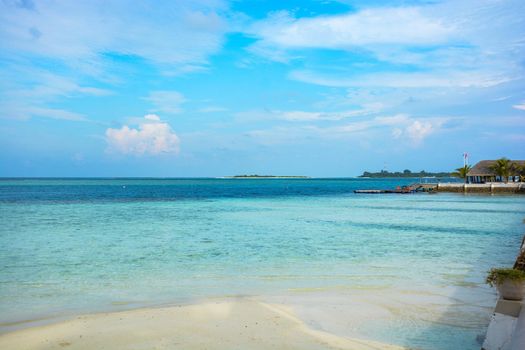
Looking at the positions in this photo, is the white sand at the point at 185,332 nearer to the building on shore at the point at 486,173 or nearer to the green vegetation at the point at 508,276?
the green vegetation at the point at 508,276

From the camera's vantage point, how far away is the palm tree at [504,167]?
65.3 m

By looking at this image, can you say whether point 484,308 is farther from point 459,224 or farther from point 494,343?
point 459,224

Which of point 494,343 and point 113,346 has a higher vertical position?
point 494,343

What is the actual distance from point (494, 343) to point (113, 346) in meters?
5.57

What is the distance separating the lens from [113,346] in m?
6.92

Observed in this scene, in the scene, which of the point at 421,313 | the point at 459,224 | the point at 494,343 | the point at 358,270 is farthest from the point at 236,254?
the point at 459,224

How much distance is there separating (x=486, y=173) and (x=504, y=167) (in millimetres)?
3470

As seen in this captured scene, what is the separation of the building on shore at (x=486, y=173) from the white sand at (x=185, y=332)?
68.7m

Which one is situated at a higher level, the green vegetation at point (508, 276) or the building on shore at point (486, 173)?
the building on shore at point (486, 173)

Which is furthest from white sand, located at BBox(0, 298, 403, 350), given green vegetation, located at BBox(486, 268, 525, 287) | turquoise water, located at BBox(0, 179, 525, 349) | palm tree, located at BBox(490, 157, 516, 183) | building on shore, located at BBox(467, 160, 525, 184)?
building on shore, located at BBox(467, 160, 525, 184)

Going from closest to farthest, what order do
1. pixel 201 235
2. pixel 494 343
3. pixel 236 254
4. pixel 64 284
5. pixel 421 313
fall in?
pixel 494 343
pixel 421 313
pixel 64 284
pixel 236 254
pixel 201 235

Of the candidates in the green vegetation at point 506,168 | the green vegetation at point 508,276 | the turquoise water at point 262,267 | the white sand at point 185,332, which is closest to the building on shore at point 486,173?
the green vegetation at point 506,168

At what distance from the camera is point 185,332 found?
24.9 ft

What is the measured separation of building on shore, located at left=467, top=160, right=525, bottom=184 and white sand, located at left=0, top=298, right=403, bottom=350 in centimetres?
6874
